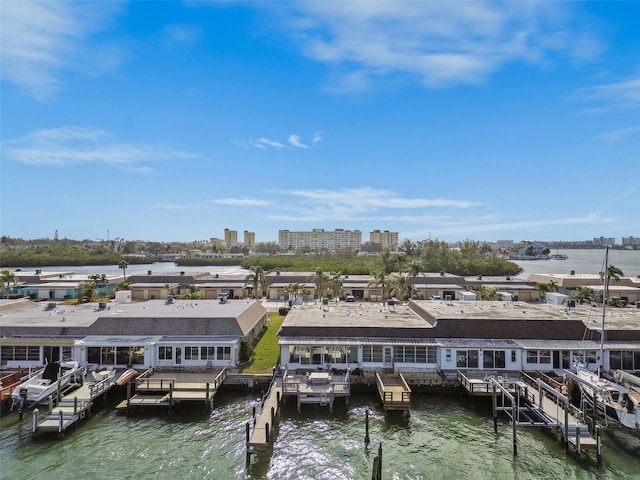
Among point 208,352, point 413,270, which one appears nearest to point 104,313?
point 208,352

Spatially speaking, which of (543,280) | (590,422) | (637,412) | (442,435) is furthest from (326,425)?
(543,280)

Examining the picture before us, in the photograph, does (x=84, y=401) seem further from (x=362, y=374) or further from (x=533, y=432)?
(x=533, y=432)

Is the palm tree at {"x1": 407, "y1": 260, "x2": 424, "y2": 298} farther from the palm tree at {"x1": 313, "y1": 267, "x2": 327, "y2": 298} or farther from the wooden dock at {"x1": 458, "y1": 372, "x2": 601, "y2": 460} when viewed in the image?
the wooden dock at {"x1": 458, "y1": 372, "x2": 601, "y2": 460}

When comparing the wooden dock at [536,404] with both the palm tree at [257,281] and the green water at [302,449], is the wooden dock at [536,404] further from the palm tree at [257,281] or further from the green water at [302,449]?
the palm tree at [257,281]

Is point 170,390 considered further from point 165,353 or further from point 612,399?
point 612,399

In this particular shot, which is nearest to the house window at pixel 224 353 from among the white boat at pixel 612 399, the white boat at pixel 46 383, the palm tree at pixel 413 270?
the white boat at pixel 46 383

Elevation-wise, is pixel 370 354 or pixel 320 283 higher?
pixel 320 283
